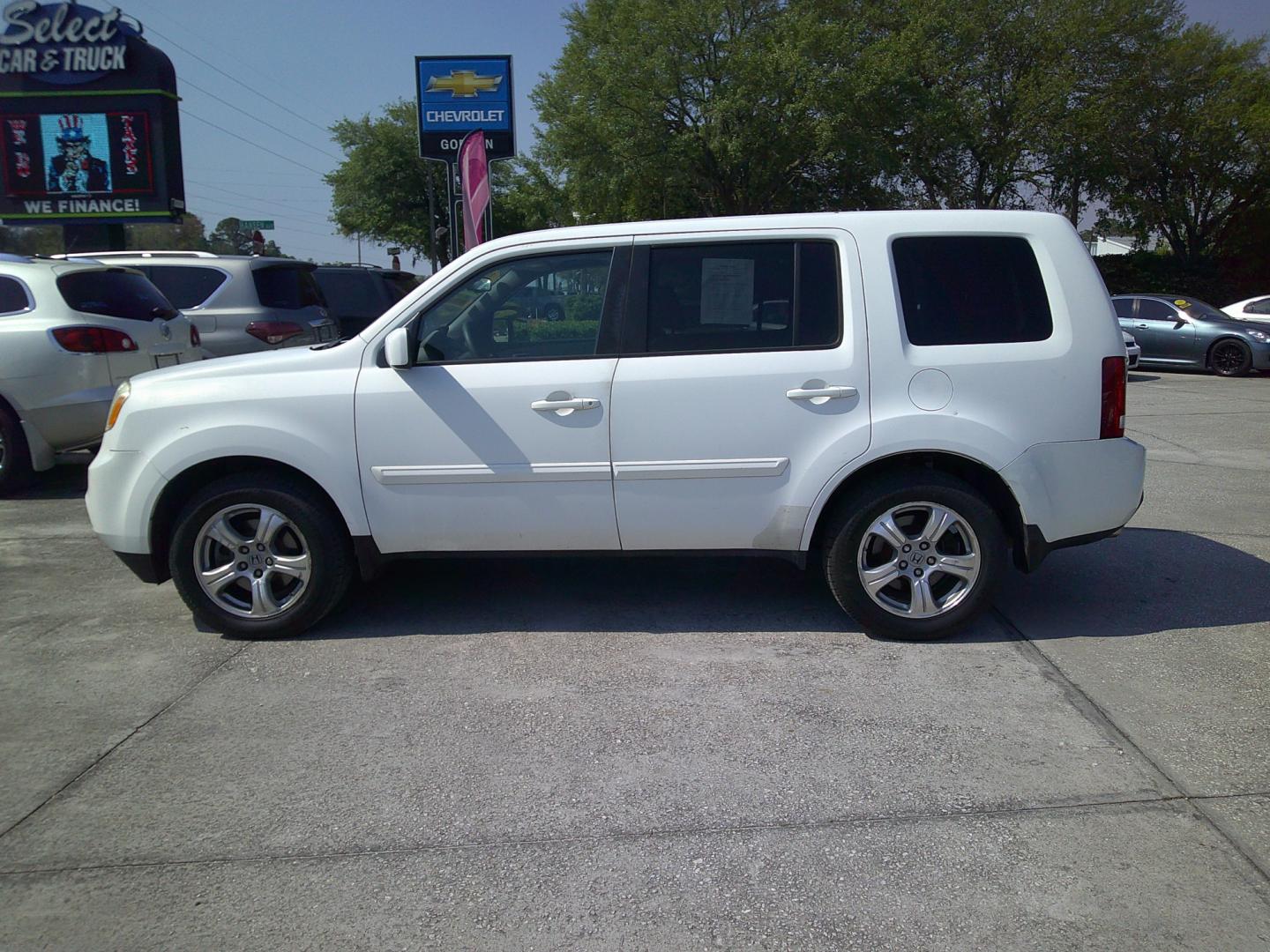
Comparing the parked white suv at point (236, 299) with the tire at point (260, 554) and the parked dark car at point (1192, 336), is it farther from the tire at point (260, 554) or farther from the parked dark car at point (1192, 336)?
the parked dark car at point (1192, 336)

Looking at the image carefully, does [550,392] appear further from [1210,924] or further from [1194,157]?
[1194,157]

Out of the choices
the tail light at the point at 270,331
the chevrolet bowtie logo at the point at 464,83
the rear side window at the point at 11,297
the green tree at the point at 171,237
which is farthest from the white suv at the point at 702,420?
the green tree at the point at 171,237

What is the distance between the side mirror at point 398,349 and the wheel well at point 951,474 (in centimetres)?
201

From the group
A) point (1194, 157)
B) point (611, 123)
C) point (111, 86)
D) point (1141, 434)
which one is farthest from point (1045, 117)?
point (111, 86)

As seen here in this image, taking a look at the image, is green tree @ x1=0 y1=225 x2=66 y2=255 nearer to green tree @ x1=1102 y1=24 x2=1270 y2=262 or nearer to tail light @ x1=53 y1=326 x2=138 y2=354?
green tree @ x1=1102 y1=24 x2=1270 y2=262

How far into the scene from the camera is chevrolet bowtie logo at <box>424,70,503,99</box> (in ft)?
61.2

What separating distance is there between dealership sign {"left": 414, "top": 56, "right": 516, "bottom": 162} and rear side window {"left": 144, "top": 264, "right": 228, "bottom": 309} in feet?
29.0

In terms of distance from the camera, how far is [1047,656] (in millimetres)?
4508

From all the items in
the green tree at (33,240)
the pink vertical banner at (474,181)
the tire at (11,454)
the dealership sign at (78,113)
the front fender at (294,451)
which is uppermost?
the green tree at (33,240)

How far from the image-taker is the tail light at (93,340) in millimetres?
7914

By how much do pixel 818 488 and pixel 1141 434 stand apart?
7759 millimetres

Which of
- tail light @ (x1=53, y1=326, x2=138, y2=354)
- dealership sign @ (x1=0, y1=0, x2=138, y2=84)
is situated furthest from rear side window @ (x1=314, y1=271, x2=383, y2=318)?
tail light @ (x1=53, y1=326, x2=138, y2=354)

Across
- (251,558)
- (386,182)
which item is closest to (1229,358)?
(251,558)

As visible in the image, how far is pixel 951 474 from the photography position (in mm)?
4676
